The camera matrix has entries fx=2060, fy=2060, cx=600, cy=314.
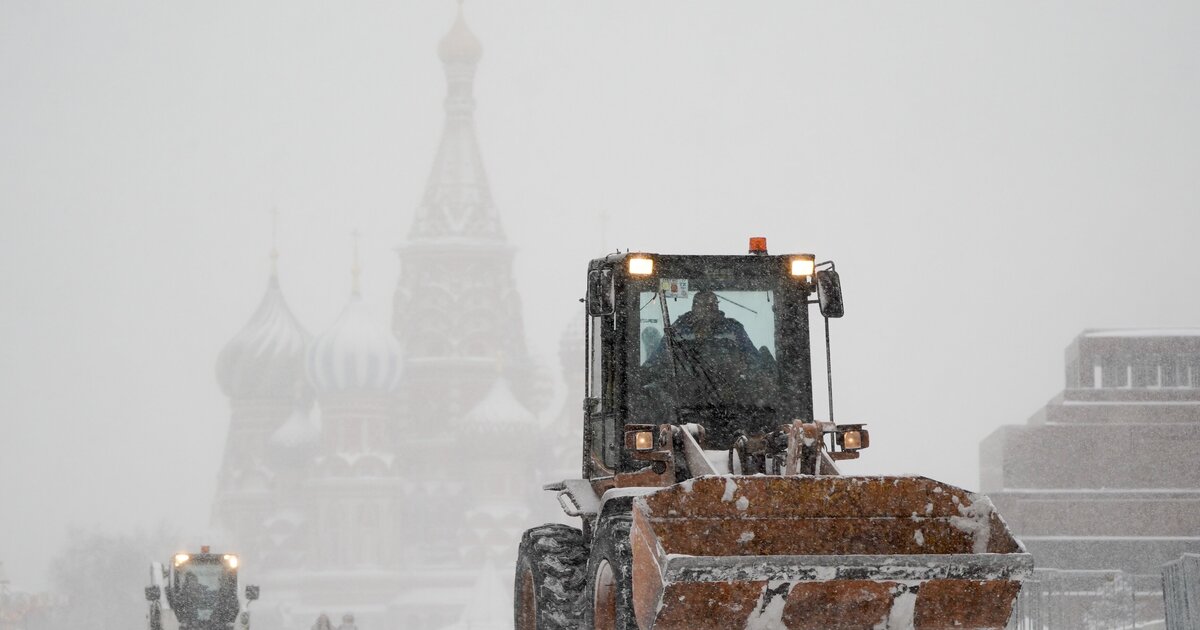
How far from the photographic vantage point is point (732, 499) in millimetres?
8914

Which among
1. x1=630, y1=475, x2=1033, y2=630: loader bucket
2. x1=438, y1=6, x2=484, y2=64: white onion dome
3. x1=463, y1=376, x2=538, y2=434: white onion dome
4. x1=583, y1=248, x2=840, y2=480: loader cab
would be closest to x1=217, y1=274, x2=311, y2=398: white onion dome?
x1=463, y1=376, x2=538, y2=434: white onion dome

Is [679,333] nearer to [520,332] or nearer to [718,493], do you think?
[718,493]

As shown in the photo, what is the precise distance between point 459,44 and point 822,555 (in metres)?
141

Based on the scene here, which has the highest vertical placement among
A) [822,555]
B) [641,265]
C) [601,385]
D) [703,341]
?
[641,265]

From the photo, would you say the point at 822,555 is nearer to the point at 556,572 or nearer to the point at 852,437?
the point at 852,437

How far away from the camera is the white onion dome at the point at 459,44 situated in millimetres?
148250

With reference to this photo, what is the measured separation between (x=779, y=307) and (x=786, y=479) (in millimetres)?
1691

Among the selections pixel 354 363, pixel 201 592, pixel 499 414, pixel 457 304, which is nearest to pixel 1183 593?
pixel 201 592

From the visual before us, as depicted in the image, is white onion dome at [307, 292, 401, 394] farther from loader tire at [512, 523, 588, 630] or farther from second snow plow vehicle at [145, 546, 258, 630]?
loader tire at [512, 523, 588, 630]

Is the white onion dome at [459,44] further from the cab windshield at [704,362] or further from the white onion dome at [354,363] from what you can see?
the cab windshield at [704,362]

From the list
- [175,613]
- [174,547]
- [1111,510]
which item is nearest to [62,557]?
[174,547]

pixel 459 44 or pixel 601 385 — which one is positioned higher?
pixel 459 44

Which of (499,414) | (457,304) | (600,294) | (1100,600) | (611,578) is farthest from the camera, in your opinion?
(457,304)

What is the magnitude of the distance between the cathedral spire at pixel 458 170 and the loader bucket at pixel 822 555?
13363cm
